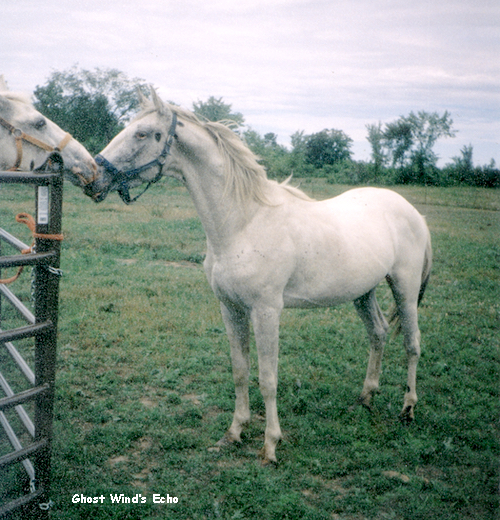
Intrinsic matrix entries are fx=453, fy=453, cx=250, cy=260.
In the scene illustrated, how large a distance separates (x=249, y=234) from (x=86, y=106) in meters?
21.2

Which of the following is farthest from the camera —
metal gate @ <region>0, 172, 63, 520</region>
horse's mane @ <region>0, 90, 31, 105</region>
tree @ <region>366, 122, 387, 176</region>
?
tree @ <region>366, 122, 387, 176</region>

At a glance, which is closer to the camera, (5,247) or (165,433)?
(165,433)

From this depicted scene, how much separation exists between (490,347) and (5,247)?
7.78 metres

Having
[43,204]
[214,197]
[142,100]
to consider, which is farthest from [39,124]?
[43,204]

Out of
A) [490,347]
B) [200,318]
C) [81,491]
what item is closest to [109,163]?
[81,491]

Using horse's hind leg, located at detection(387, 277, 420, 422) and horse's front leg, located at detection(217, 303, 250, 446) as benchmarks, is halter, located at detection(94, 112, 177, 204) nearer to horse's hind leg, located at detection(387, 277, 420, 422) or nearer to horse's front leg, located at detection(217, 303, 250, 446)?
horse's front leg, located at detection(217, 303, 250, 446)

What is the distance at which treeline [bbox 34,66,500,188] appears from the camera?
43.8 feet

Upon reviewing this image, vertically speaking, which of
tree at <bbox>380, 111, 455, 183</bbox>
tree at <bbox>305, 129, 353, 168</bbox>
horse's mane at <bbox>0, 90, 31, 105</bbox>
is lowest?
horse's mane at <bbox>0, 90, 31, 105</bbox>

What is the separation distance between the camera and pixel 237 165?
3.01m

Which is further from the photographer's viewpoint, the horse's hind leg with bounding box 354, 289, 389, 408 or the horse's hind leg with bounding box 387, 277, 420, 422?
the horse's hind leg with bounding box 354, 289, 389, 408

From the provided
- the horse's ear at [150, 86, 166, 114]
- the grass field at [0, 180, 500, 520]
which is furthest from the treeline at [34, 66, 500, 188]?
the horse's ear at [150, 86, 166, 114]

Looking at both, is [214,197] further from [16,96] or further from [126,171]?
[16,96]

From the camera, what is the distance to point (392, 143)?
1503cm

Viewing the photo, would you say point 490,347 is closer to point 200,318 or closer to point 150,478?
point 200,318
